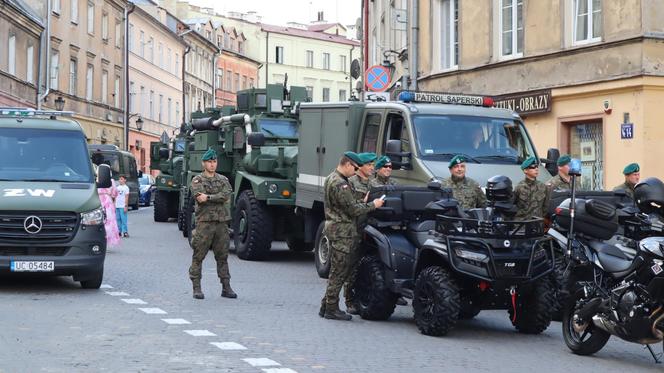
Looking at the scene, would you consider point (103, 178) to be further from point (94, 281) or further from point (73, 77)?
point (73, 77)

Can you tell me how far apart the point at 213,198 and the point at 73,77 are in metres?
42.4

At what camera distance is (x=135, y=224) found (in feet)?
104

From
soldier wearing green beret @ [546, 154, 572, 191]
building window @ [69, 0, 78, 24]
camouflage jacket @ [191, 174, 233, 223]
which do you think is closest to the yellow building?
soldier wearing green beret @ [546, 154, 572, 191]

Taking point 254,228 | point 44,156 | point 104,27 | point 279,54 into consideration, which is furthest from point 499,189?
point 279,54

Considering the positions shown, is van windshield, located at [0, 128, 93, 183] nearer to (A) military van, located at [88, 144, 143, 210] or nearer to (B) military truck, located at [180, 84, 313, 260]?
(B) military truck, located at [180, 84, 313, 260]

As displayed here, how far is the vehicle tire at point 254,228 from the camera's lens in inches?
730

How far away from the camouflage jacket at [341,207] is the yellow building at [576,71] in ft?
35.2

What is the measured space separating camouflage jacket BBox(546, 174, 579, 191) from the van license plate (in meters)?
5.97

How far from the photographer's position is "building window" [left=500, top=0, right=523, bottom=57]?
24.9 meters

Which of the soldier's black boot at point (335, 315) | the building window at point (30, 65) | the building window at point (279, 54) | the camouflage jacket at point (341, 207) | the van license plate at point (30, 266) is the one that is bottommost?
the soldier's black boot at point (335, 315)

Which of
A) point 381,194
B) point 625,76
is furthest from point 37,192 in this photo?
point 625,76

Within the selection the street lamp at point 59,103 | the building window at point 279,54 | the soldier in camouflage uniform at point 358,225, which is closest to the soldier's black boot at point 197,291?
the soldier in camouflage uniform at point 358,225

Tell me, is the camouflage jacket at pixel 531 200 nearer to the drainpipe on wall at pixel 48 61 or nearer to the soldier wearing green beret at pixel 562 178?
the soldier wearing green beret at pixel 562 178

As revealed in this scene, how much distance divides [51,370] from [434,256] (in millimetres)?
3975
